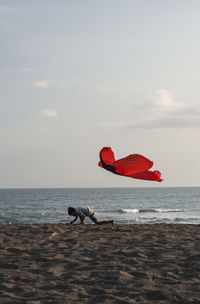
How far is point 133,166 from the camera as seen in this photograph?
796cm

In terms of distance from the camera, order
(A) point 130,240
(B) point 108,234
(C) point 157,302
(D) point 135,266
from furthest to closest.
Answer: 1. (B) point 108,234
2. (A) point 130,240
3. (D) point 135,266
4. (C) point 157,302

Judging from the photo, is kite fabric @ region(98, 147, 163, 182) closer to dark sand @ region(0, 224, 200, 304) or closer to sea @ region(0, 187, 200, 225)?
dark sand @ region(0, 224, 200, 304)

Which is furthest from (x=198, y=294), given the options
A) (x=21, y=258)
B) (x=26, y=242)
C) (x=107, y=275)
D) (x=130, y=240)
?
(x=26, y=242)

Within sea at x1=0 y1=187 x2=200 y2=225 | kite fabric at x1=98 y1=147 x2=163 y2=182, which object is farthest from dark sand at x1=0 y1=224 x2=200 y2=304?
sea at x1=0 y1=187 x2=200 y2=225

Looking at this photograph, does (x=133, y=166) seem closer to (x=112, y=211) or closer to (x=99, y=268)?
(x=99, y=268)

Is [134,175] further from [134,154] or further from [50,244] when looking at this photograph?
[50,244]

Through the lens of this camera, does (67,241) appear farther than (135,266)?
Yes

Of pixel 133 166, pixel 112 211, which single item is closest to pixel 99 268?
pixel 133 166

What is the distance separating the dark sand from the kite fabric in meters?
1.78

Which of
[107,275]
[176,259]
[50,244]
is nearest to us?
[107,275]

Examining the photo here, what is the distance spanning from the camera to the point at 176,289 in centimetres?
554

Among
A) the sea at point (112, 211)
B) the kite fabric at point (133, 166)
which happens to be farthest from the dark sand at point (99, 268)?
the sea at point (112, 211)

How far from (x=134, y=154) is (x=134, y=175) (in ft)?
1.59

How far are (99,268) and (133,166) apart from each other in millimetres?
2369
